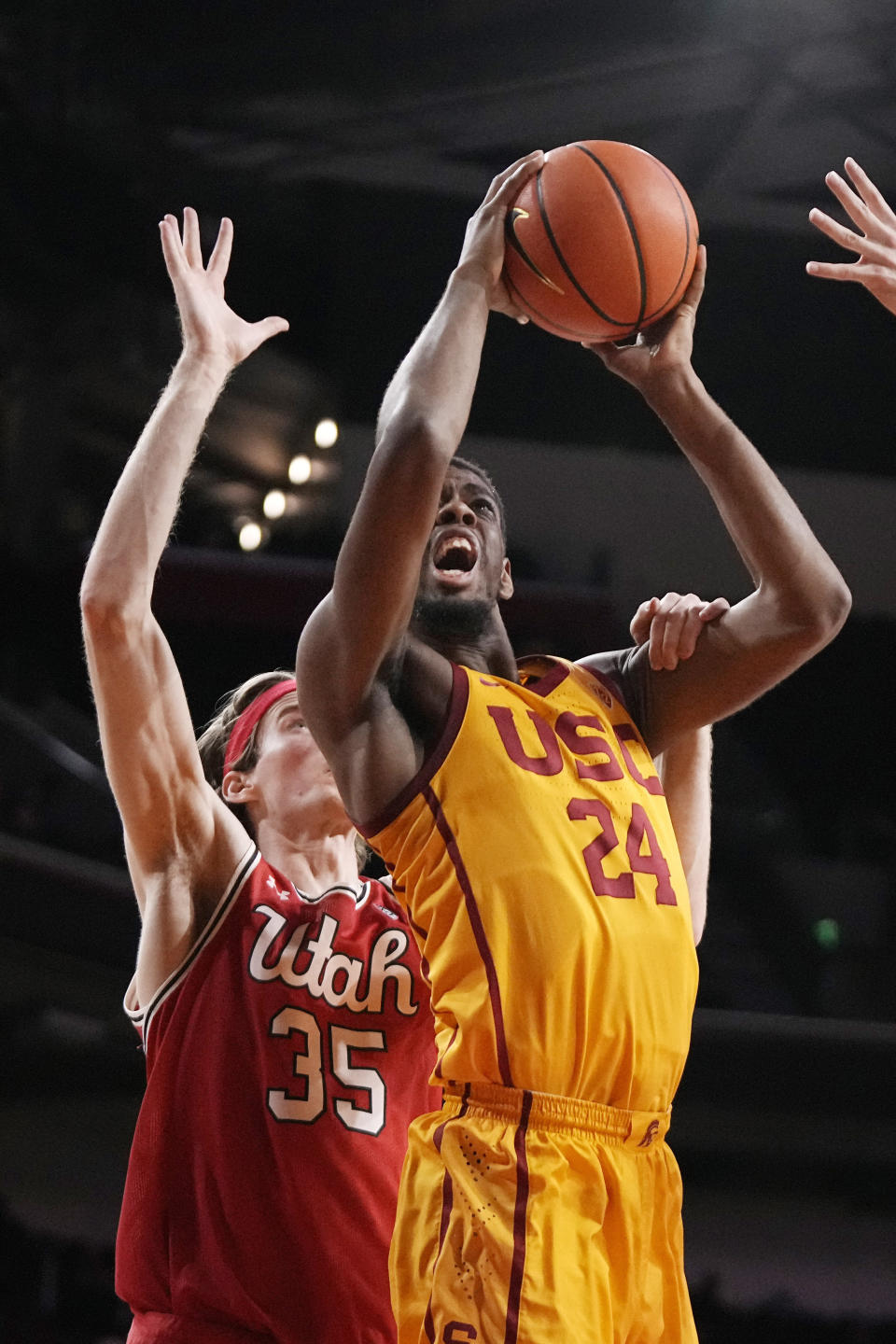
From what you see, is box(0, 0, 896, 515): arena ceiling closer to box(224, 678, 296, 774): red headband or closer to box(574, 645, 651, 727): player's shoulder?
box(224, 678, 296, 774): red headband

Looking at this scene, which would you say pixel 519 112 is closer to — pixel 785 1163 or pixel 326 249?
pixel 326 249

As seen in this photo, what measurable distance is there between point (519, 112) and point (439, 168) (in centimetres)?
52

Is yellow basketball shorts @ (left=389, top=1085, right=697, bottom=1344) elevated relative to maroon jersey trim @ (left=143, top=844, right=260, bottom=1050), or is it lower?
lower

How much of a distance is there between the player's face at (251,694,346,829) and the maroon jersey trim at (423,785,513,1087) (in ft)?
2.47

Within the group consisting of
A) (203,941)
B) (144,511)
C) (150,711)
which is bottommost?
(203,941)

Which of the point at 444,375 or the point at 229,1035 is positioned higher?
the point at 444,375

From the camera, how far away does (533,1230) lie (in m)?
1.75

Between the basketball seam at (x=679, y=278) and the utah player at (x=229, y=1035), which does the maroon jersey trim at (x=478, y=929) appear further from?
the basketball seam at (x=679, y=278)

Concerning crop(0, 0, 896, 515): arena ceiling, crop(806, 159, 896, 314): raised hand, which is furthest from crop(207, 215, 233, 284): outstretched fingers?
crop(0, 0, 896, 515): arena ceiling

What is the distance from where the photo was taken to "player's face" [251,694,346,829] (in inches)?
106

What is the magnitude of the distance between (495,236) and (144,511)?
76cm

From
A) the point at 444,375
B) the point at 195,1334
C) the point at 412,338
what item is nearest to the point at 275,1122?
the point at 195,1334

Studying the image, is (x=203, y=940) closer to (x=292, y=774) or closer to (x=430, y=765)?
(x=292, y=774)

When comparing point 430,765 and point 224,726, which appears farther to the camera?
point 224,726
